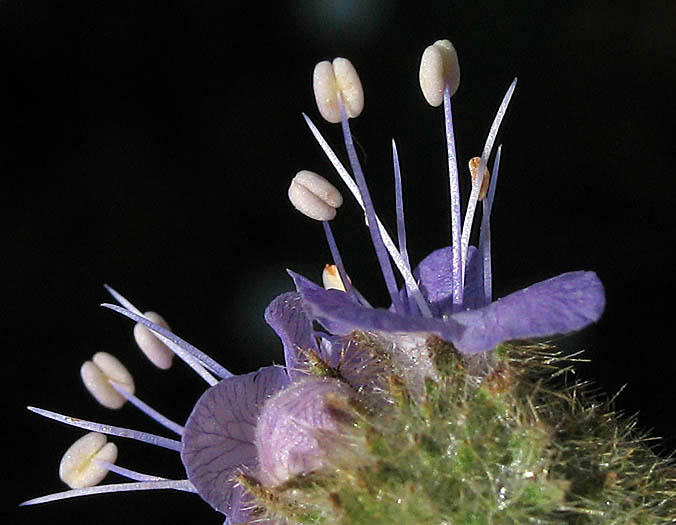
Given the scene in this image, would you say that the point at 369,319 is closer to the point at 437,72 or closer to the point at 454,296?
the point at 454,296

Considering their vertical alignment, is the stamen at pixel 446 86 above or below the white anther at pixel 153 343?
above

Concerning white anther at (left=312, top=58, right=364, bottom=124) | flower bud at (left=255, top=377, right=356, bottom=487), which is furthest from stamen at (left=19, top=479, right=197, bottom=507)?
white anther at (left=312, top=58, right=364, bottom=124)

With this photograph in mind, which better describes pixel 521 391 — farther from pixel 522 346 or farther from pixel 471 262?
pixel 471 262

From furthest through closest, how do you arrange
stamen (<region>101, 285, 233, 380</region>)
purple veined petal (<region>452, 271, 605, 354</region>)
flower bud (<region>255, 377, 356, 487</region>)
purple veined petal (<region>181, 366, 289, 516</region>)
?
1. stamen (<region>101, 285, 233, 380</region>)
2. purple veined petal (<region>181, 366, 289, 516</region>)
3. flower bud (<region>255, 377, 356, 487</region>)
4. purple veined petal (<region>452, 271, 605, 354</region>)

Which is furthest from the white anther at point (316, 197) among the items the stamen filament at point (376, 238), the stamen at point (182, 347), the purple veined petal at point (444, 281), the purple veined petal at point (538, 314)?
the purple veined petal at point (538, 314)

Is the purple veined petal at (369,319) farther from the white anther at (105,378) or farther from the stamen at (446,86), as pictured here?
the white anther at (105,378)

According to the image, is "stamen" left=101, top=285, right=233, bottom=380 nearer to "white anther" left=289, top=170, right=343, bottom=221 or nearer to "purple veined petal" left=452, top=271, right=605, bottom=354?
"white anther" left=289, top=170, right=343, bottom=221

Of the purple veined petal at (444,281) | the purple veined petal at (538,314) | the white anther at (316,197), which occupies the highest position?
the white anther at (316,197)
